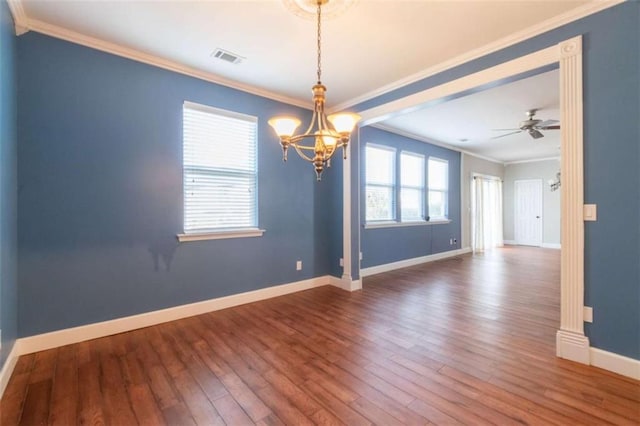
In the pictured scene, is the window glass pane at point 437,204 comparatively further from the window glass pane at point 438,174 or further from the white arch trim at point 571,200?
the white arch trim at point 571,200

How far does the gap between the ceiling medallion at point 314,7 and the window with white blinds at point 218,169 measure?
1633mm

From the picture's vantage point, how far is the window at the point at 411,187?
588 centimetres

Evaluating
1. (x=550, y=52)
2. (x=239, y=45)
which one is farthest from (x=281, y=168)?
(x=550, y=52)

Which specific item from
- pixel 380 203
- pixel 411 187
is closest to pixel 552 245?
pixel 411 187

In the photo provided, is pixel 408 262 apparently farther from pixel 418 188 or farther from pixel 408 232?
pixel 418 188

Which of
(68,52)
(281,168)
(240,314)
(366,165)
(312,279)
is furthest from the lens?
(366,165)

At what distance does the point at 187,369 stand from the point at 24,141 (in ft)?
7.54

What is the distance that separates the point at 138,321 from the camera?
111 inches

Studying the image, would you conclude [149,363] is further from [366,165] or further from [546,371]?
[366,165]

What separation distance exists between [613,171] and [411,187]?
4044 mm

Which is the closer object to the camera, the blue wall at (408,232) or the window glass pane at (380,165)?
the blue wall at (408,232)

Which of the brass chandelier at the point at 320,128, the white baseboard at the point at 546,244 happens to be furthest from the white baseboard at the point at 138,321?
the white baseboard at the point at 546,244

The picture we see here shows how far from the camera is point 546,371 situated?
2045 mm

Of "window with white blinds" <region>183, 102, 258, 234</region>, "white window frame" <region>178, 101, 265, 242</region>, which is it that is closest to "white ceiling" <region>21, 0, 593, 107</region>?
"white window frame" <region>178, 101, 265, 242</region>
